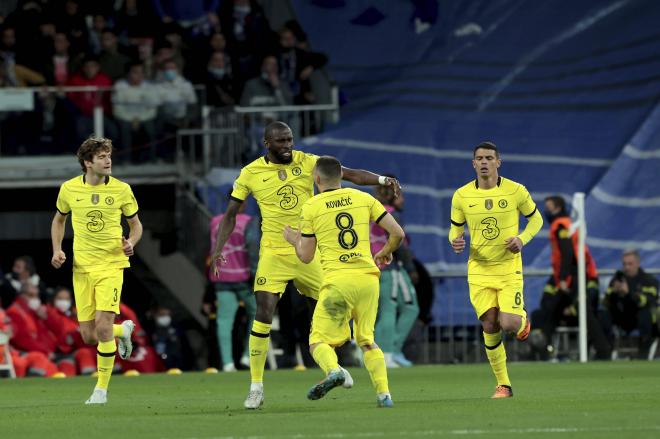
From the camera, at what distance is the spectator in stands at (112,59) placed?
88.7ft

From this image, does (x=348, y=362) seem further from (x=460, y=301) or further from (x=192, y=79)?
(x=192, y=79)

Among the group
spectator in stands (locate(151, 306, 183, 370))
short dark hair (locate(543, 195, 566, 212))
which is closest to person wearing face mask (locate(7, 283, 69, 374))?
spectator in stands (locate(151, 306, 183, 370))

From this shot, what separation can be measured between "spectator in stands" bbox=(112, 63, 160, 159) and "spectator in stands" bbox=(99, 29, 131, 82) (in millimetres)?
919

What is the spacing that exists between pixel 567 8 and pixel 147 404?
15989 mm

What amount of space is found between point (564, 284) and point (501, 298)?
8.48 metres

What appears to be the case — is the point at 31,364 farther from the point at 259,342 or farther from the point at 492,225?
the point at 492,225

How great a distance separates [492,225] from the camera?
1554cm

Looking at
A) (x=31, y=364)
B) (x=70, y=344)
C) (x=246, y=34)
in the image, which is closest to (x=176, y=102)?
(x=246, y=34)

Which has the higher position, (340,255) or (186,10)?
(186,10)

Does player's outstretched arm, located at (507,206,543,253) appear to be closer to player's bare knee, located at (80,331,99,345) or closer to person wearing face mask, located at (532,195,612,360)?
player's bare knee, located at (80,331,99,345)

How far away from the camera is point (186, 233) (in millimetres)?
26625

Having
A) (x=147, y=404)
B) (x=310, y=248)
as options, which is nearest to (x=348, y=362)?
(x=147, y=404)

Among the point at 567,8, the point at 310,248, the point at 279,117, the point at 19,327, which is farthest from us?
the point at 567,8

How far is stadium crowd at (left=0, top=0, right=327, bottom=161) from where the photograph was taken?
84.5 ft
